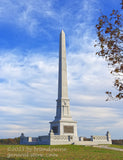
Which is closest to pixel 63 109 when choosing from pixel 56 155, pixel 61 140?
pixel 61 140

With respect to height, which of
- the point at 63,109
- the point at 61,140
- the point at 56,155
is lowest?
the point at 56,155

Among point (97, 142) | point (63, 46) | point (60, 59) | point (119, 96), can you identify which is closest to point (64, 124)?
point (97, 142)

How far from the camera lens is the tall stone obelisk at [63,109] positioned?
114 ft

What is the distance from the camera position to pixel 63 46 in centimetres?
4006

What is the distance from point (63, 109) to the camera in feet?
120

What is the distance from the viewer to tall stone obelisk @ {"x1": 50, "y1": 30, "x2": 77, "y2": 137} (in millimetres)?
34694

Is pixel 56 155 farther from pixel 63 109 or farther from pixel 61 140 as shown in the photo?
pixel 63 109

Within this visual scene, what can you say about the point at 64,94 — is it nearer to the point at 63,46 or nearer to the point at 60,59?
the point at 60,59

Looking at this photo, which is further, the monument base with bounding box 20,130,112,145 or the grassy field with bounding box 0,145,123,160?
the monument base with bounding box 20,130,112,145

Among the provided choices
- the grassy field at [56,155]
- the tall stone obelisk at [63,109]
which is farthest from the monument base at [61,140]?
the grassy field at [56,155]

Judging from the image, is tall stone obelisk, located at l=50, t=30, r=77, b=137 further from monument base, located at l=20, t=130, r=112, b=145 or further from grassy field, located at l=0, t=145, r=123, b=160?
grassy field, located at l=0, t=145, r=123, b=160

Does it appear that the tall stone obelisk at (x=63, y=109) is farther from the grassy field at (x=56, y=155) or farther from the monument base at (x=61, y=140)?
the grassy field at (x=56, y=155)

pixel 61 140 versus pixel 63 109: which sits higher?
pixel 63 109

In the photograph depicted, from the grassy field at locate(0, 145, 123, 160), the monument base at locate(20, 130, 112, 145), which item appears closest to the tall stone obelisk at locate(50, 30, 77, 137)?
the monument base at locate(20, 130, 112, 145)
